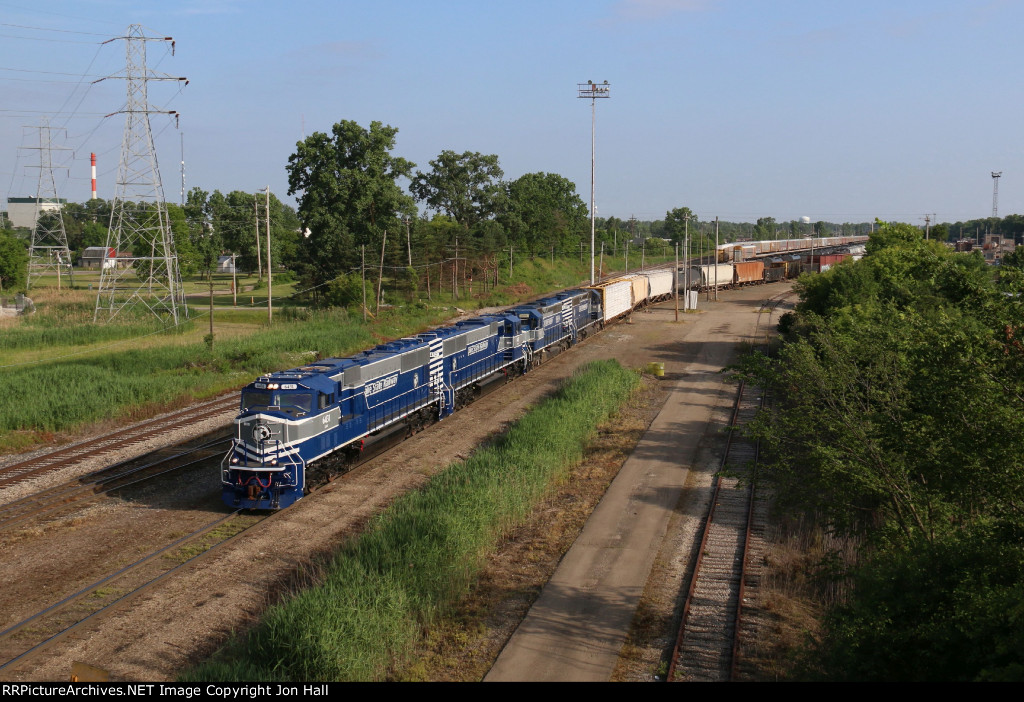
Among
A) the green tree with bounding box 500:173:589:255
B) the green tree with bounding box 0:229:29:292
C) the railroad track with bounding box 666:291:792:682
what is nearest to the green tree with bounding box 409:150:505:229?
the green tree with bounding box 500:173:589:255

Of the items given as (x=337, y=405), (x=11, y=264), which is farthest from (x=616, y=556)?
(x=11, y=264)

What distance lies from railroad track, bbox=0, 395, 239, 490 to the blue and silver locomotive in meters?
7.62

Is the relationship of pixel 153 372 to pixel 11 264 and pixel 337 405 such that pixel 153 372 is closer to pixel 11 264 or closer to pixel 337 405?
pixel 337 405

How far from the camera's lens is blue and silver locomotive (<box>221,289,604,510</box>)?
2094cm

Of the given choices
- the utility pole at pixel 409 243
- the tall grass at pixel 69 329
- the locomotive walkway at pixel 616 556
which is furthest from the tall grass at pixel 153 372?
the locomotive walkway at pixel 616 556

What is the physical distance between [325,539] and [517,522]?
5.03 meters

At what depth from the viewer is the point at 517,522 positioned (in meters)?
20.8

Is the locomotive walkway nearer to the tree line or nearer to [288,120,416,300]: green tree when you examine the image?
the tree line

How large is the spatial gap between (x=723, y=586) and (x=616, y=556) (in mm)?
2674

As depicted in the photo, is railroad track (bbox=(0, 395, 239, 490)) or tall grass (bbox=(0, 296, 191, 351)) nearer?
railroad track (bbox=(0, 395, 239, 490))

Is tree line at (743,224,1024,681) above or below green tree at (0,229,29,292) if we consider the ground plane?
below

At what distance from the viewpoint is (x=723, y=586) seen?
56.5 feet

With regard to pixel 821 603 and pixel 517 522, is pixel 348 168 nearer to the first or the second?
pixel 517 522

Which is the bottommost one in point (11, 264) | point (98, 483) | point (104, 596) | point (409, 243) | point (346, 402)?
point (104, 596)
